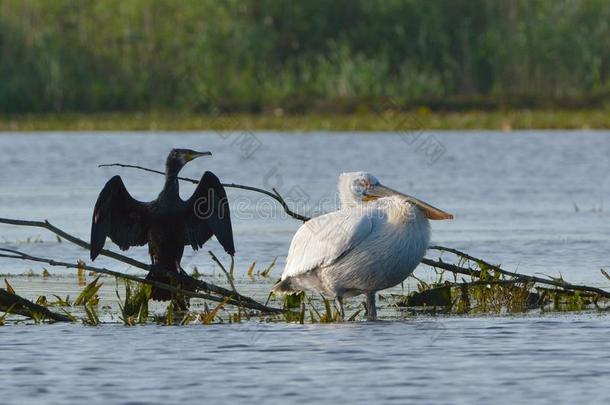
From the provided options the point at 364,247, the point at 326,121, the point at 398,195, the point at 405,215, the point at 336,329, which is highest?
the point at 326,121

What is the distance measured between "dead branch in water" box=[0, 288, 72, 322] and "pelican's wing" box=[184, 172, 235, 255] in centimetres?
101

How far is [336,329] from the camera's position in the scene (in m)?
7.89

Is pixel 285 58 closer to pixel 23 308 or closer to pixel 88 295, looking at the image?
pixel 88 295

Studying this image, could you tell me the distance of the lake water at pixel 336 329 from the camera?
6422mm

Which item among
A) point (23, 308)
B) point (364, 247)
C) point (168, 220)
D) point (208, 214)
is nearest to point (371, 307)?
point (364, 247)

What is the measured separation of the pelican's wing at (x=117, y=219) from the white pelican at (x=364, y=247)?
94cm

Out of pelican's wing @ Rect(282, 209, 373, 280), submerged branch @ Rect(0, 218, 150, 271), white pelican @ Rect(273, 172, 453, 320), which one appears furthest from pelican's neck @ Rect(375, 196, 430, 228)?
submerged branch @ Rect(0, 218, 150, 271)

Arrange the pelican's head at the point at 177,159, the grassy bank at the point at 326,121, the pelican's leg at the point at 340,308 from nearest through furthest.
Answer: the pelican's leg at the point at 340,308, the pelican's head at the point at 177,159, the grassy bank at the point at 326,121

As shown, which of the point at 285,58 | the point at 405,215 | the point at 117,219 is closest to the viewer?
the point at 405,215

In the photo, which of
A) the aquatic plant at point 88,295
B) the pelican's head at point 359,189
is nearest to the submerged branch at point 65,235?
the aquatic plant at point 88,295

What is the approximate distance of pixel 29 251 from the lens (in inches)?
461

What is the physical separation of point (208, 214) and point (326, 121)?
23.5m

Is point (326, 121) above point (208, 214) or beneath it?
above

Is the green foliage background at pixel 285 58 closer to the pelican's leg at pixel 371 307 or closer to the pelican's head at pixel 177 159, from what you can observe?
the pelican's head at pixel 177 159
